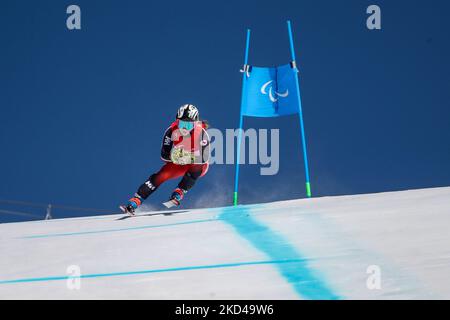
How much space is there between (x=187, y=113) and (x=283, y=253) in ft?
9.67

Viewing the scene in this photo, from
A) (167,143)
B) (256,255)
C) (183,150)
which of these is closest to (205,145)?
(183,150)

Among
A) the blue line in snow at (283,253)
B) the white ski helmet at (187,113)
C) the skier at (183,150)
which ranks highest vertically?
the white ski helmet at (187,113)

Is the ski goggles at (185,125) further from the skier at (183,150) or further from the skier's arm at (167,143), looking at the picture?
the skier's arm at (167,143)

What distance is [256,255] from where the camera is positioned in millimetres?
3266

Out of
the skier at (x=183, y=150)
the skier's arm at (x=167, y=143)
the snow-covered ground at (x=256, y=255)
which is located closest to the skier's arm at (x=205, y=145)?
the skier at (x=183, y=150)

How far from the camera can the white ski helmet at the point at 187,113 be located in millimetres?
5961

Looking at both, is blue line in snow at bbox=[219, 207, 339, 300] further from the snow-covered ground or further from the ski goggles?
the ski goggles

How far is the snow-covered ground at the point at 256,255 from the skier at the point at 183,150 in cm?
88

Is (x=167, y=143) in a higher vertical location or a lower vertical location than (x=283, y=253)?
higher

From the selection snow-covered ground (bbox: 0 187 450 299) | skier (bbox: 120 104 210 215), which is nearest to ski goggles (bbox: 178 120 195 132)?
skier (bbox: 120 104 210 215)

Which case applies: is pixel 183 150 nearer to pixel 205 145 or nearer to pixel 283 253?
pixel 205 145

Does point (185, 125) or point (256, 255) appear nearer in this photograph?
point (256, 255)

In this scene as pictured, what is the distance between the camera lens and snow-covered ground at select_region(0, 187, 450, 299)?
2551mm

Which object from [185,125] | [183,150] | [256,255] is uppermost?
[185,125]
